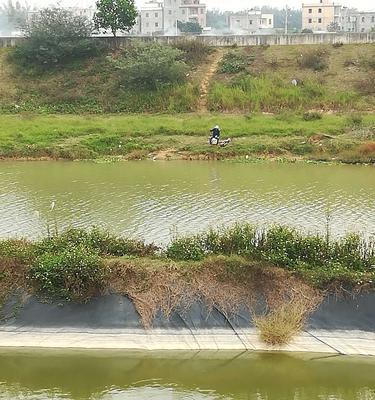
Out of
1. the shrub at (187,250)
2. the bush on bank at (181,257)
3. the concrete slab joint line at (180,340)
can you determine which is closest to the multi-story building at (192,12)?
the shrub at (187,250)

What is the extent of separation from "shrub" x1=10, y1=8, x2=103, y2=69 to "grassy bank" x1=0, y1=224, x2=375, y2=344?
3242 centimetres

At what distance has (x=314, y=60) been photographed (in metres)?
43.5

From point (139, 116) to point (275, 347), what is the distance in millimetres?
26519

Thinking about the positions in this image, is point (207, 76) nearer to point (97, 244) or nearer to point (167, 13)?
point (97, 244)

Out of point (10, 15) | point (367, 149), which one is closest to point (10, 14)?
A: point (10, 15)

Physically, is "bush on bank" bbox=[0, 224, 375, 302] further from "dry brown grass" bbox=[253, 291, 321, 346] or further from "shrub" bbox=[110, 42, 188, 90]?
"shrub" bbox=[110, 42, 188, 90]

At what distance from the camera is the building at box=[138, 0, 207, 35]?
102m

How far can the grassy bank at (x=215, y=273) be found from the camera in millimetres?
13961

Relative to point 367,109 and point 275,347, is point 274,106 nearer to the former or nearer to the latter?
point 367,109

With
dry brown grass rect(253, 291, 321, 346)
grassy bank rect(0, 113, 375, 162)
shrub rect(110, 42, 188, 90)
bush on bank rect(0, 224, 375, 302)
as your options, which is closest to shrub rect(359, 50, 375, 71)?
grassy bank rect(0, 113, 375, 162)

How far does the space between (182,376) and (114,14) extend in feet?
129

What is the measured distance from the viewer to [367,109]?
37875mm

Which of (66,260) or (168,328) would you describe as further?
(66,260)

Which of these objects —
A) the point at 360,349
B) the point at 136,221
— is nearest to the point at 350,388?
the point at 360,349
